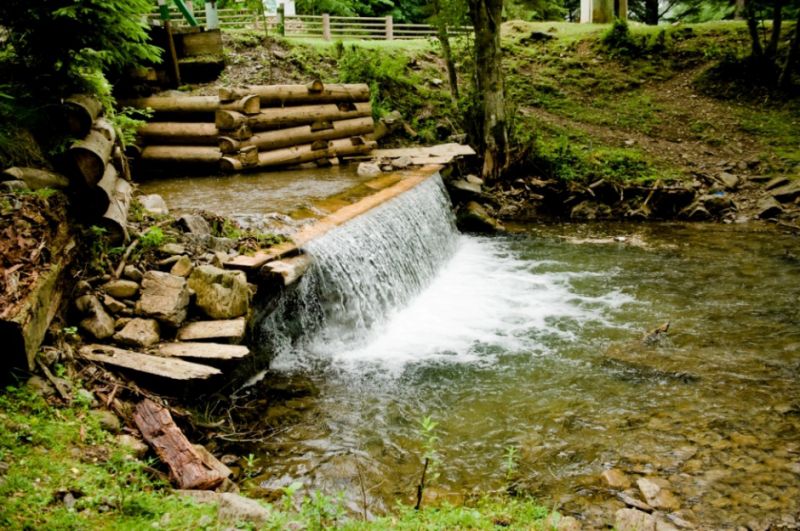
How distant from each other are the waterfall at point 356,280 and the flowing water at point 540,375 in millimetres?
22

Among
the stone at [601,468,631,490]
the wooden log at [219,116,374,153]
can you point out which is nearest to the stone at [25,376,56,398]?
the stone at [601,468,631,490]

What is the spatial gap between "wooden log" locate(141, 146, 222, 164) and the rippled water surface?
15.2 ft

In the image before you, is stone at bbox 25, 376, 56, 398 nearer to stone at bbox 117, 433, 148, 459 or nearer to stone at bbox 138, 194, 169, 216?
stone at bbox 117, 433, 148, 459

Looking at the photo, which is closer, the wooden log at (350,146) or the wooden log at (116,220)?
the wooden log at (116,220)

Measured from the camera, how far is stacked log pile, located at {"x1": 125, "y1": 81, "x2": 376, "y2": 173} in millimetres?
10055

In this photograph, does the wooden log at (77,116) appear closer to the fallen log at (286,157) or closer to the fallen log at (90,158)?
the fallen log at (90,158)

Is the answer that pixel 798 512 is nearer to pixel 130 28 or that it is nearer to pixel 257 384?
pixel 257 384

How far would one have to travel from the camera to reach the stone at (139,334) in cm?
435

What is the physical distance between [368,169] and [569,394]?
22.2ft

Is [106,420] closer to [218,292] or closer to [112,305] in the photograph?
[112,305]

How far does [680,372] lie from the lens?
556 cm

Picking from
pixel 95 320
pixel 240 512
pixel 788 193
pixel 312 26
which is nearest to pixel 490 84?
pixel 788 193

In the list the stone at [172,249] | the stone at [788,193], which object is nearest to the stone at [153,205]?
the stone at [172,249]

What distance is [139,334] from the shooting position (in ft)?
14.4
